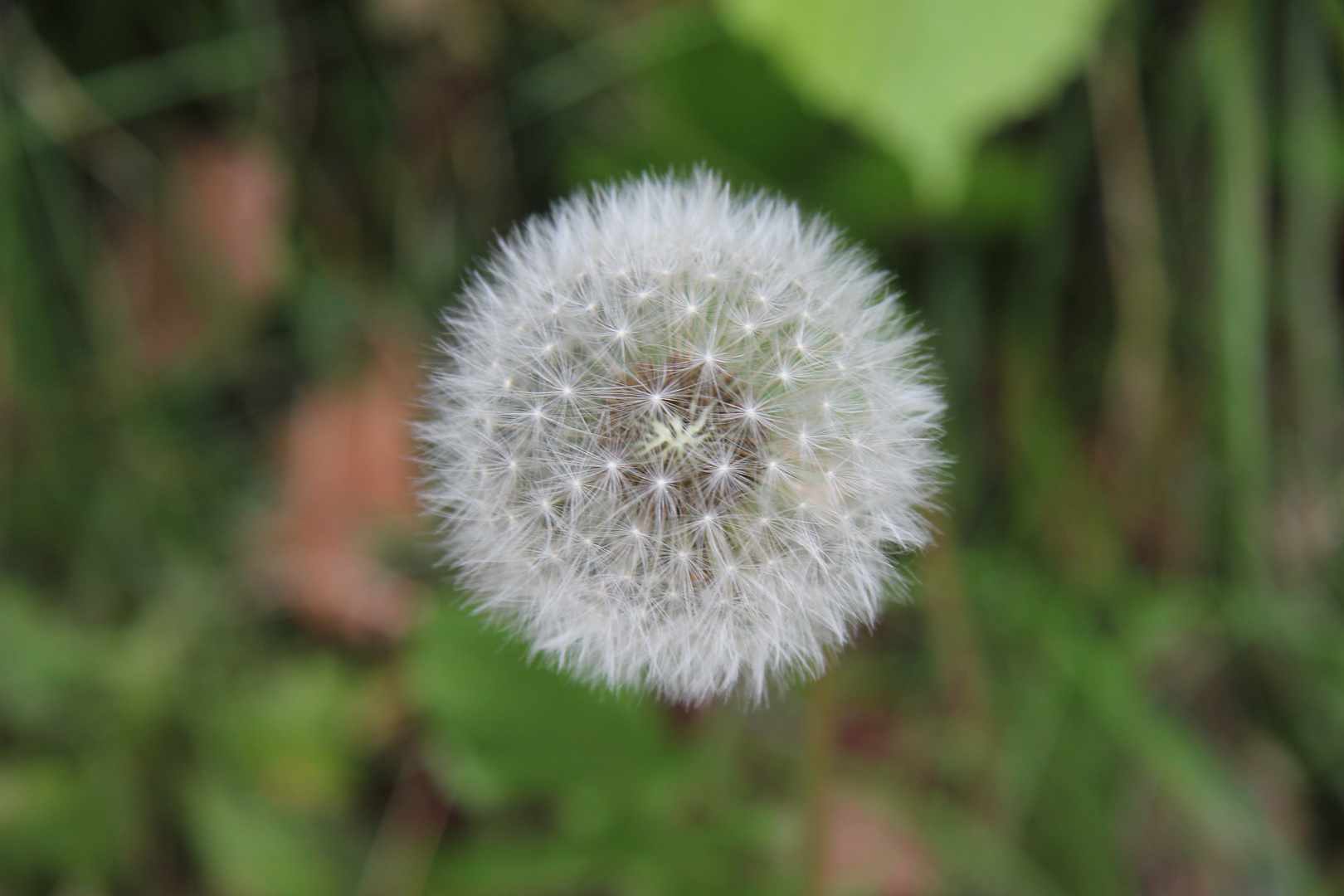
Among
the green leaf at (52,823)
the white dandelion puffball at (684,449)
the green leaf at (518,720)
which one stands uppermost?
the white dandelion puffball at (684,449)

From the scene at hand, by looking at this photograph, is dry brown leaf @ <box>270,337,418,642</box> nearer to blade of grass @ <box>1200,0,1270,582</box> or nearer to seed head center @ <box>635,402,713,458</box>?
seed head center @ <box>635,402,713,458</box>

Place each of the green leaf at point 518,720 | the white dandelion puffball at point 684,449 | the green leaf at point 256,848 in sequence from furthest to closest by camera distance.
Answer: the green leaf at point 256,848, the green leaf at point 518,720, the white dandelion puffball at point 684,449

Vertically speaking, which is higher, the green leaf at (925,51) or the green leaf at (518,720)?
the green leaf at (925,51)

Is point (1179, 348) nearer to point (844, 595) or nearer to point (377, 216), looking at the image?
point (844, 595)

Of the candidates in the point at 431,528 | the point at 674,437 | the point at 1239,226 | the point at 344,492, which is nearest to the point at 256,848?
the point at 431,528

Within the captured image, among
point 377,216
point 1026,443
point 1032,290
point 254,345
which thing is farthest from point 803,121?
point 254,345

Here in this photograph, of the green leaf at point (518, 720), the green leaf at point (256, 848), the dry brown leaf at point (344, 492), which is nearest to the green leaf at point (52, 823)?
the green leaf at point (256, 848)

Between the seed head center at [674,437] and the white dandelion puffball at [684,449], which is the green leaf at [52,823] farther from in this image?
the seed head center at [674,437]
